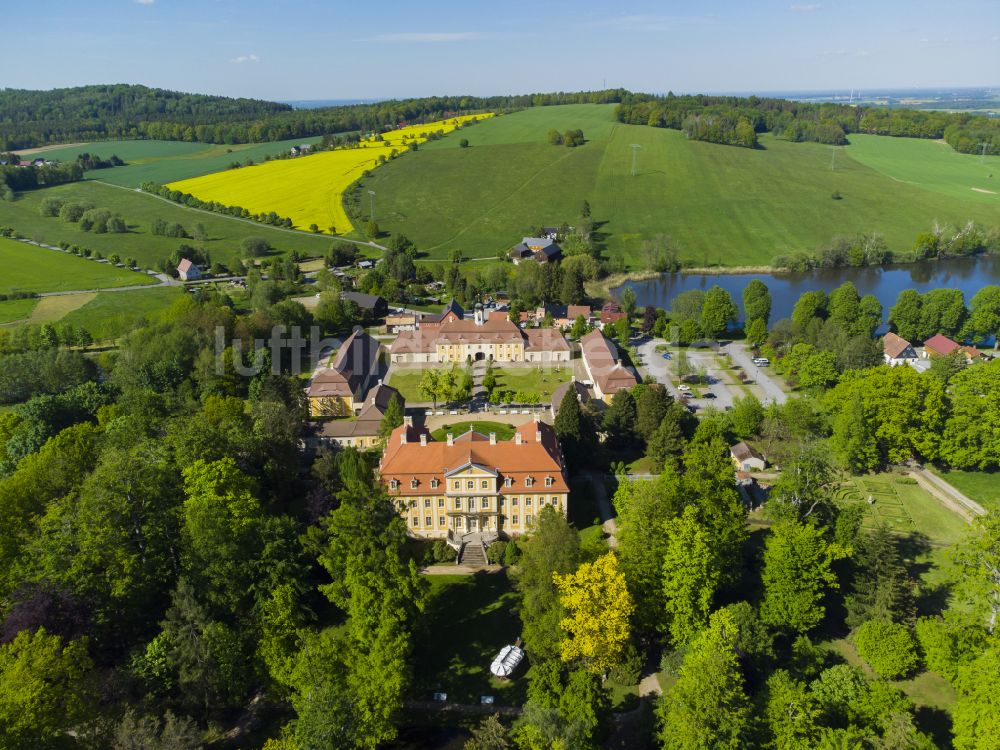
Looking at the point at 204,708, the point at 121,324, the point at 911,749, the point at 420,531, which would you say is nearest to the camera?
the point at 911,749

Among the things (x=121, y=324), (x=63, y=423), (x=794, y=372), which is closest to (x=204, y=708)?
(x=63, y=423)

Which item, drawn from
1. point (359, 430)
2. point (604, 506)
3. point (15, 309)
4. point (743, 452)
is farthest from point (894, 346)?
point (15, 309)

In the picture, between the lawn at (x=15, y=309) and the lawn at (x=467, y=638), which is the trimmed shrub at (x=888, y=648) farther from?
the lawn at (x=15, y=309)

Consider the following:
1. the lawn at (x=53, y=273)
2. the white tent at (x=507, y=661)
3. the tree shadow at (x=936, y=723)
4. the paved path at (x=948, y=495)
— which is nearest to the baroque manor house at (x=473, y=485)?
the white tent at (x=507, y=661)

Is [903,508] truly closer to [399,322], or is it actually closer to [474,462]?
[474,462]

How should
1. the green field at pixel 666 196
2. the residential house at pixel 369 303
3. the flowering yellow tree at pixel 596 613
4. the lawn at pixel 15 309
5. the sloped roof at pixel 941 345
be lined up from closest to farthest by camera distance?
the flowering yellow tree at pixel 596 613
the sloped roof at pixel 941 345
the lawn at pixel 15 309
the residential house at pixel 369 303
the green field at pixel 666 196

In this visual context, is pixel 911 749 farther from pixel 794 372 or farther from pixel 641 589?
pixel 794 372

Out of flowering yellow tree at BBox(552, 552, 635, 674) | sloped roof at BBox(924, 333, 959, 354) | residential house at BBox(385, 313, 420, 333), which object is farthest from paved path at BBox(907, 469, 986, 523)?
residential house at BBox(385, 313, 420, 333)
